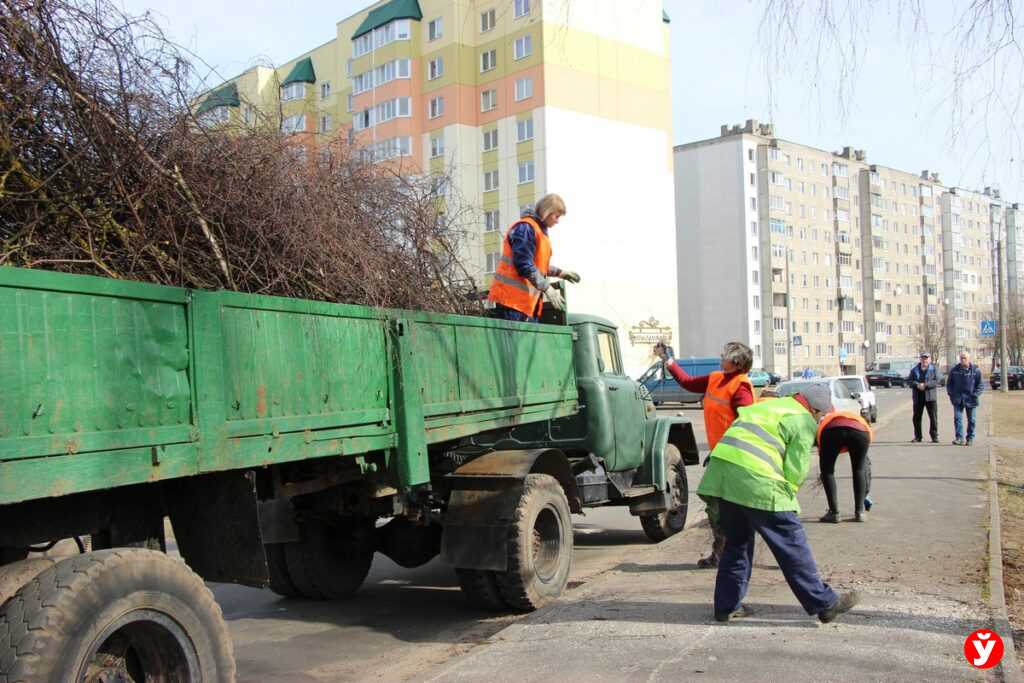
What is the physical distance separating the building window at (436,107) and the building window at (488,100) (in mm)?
2172

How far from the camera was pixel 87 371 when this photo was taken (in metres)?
3.08

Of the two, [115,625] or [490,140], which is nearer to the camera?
[115,625]

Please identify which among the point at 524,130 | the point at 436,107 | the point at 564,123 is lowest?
the point at 524,130

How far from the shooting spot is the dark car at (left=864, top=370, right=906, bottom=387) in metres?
60.1

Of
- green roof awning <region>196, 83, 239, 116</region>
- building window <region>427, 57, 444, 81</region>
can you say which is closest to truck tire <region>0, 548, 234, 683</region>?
green roof awning <region>196, 83, 239, 116</region>

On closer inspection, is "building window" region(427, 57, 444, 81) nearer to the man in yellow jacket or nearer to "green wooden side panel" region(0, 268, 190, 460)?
the man in yellow jacket

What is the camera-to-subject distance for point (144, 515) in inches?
146

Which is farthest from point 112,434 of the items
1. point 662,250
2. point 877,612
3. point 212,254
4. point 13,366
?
point 662,250

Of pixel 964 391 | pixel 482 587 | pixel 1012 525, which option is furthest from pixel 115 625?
pixel 964 391

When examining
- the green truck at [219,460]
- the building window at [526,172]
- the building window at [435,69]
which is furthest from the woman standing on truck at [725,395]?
the building window at [435,69]

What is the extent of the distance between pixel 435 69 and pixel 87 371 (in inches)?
1839

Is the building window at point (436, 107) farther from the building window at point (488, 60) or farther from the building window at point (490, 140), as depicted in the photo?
the building window at point (488, 60)

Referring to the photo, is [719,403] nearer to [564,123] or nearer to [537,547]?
[537,547]

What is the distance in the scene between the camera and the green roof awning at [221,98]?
17.0 ft
